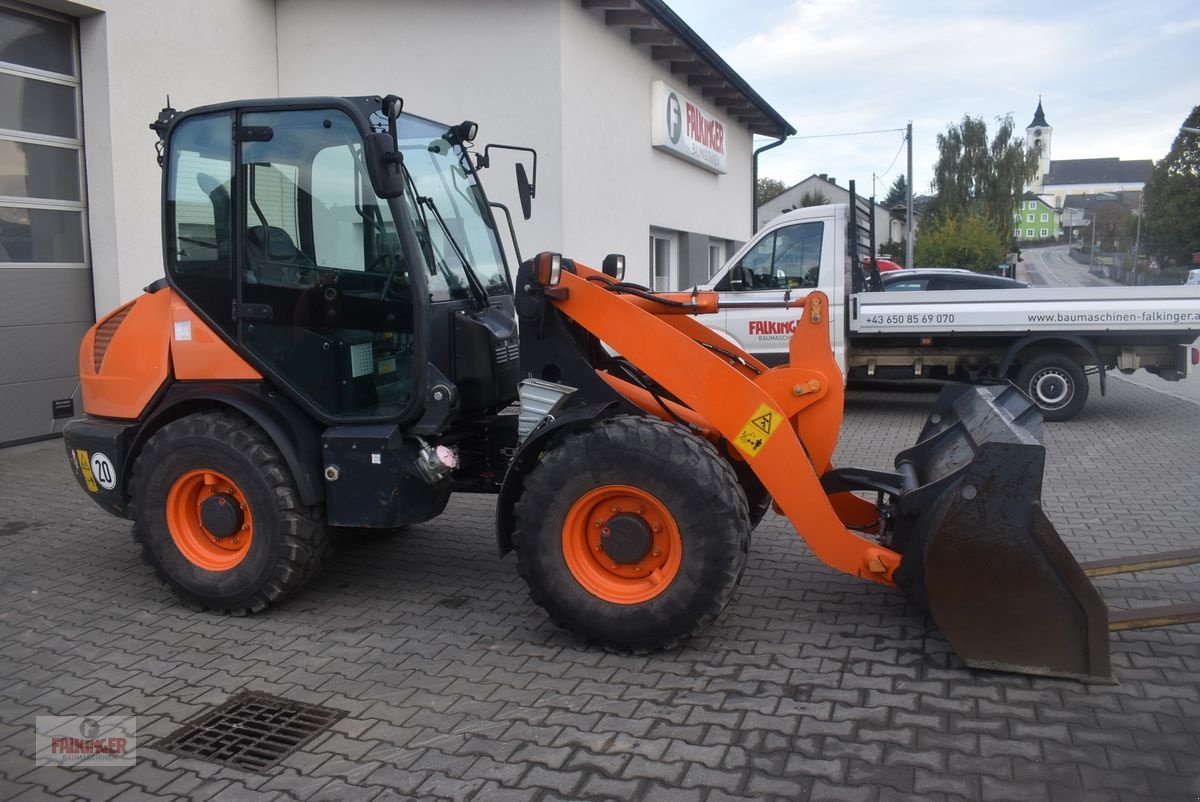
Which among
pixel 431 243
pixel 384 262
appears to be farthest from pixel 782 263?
pixel 384 262

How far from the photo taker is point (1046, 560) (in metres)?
3.76

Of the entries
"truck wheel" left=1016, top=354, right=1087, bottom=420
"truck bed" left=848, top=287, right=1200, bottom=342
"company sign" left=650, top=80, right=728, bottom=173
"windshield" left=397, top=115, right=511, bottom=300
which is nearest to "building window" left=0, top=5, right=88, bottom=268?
"windshield" left=397, top=115, right=511, bottom=300

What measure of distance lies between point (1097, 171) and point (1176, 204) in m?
101

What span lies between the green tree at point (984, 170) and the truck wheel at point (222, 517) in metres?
59.6

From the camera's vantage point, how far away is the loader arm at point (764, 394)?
4.29 metres

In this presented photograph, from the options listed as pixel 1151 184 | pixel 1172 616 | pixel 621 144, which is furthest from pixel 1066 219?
pixel 1172 616

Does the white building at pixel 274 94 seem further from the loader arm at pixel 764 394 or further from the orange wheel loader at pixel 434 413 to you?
the loader arm at pixel 764 394

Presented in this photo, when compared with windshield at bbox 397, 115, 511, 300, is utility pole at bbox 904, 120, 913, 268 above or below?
above

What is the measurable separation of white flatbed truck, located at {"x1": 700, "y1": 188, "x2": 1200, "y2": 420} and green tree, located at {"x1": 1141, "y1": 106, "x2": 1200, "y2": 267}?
181ft

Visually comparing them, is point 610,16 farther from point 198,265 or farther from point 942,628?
point 942,628

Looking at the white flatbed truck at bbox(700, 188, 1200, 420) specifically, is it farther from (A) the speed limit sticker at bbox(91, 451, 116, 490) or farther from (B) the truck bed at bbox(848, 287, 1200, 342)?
(A) the speed limit sticker at bbox(91, 451, 116, 490)

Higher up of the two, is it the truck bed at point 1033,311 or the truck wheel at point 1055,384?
the truck bed at point 1033,311

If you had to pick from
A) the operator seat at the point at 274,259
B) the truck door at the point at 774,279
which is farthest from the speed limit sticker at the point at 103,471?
the truck door at the point at 774,279

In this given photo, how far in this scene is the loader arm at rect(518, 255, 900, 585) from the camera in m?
4.29
